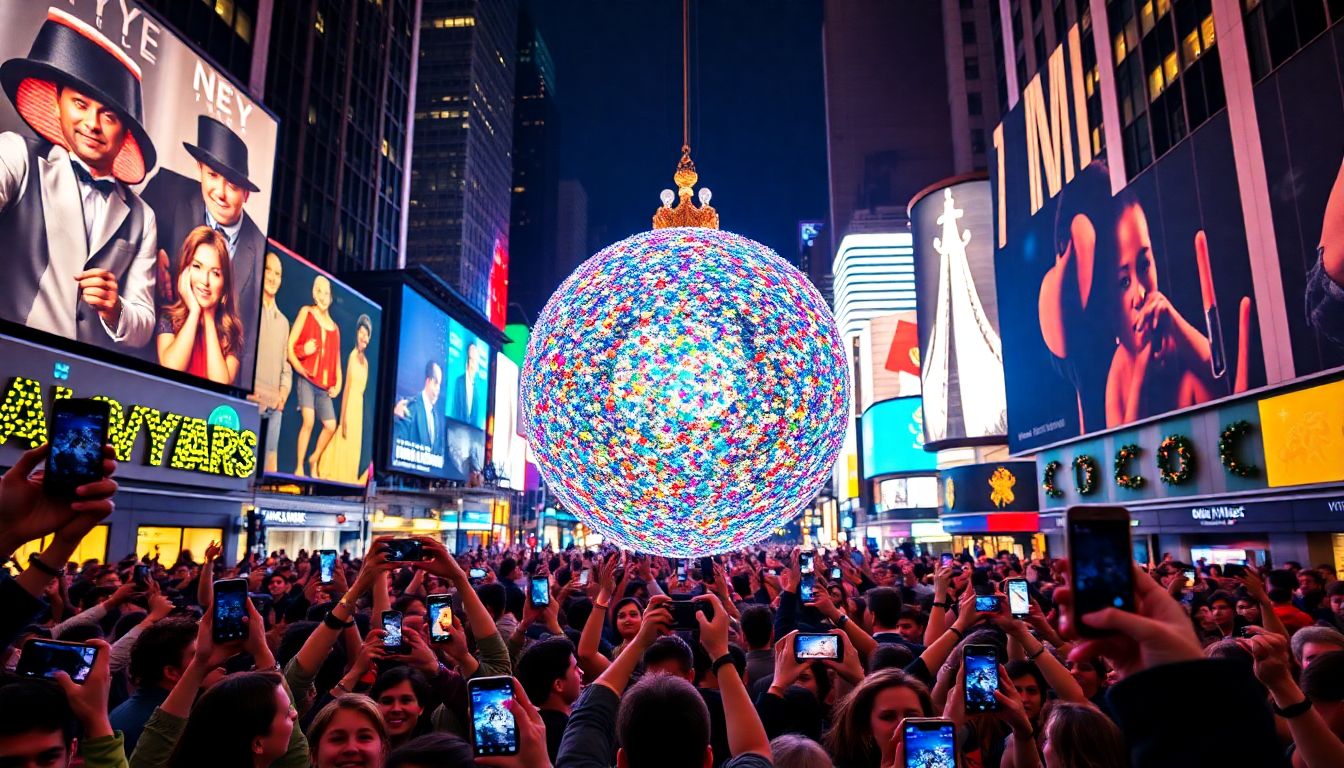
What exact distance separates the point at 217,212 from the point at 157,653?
26175 millimetres

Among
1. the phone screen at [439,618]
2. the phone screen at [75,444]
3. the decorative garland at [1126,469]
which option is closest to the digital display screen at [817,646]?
the phone screen at [439,618]

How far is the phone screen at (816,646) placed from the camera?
4.35m

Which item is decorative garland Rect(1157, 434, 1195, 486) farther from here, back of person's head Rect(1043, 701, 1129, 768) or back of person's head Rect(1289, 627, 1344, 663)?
back of person's head Rect(1043, 701, 1129, 768)

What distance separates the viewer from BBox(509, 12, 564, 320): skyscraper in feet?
535

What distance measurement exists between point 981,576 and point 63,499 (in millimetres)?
10415

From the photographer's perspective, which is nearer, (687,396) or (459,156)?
(687,396)

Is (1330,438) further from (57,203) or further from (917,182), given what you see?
(917,182)

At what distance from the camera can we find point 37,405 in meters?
20.7

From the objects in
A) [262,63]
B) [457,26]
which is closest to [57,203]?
[262,63]

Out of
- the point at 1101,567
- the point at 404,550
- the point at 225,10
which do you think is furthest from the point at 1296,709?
the point at 225,10

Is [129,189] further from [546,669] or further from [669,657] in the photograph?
[669,657]

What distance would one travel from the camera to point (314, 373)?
37.8m

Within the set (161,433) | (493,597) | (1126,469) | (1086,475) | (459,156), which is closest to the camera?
(493,597)

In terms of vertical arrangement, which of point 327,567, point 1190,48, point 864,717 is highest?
point 1190,48
